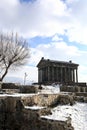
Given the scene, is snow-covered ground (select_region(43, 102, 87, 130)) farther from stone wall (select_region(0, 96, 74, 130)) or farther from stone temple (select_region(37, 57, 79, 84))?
stone temple (select_region(37, 57, 79, 84))

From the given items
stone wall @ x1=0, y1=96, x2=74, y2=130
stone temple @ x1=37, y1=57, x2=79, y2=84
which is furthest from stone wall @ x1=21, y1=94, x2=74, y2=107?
stone temple @ x1=37, y1=57, x2=79, y2=84

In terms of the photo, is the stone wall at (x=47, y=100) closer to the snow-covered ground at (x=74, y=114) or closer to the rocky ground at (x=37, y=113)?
the rocky ground at (x=37, y=113)

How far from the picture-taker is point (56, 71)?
6178 centimetres

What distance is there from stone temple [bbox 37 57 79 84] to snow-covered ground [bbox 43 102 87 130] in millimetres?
34471

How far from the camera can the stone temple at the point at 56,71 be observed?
60.7 metres

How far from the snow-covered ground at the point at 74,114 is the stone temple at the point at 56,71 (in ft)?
113

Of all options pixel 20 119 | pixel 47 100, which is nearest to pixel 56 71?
pixel 47 100

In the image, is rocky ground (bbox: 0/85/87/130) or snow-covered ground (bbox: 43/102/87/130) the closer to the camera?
rocky ground (bbox: 0/85/87/130)

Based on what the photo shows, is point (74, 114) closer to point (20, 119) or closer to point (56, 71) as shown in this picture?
point (20, 119)

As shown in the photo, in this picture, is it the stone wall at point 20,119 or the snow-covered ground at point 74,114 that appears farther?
the snow-covered ground at point 74,114

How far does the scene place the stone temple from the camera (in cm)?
6070

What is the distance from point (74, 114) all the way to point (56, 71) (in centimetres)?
3877

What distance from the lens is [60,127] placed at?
19.6 metres

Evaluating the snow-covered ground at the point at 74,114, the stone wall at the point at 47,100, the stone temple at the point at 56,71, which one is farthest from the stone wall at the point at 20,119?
the stone temple at the point at 56,71
